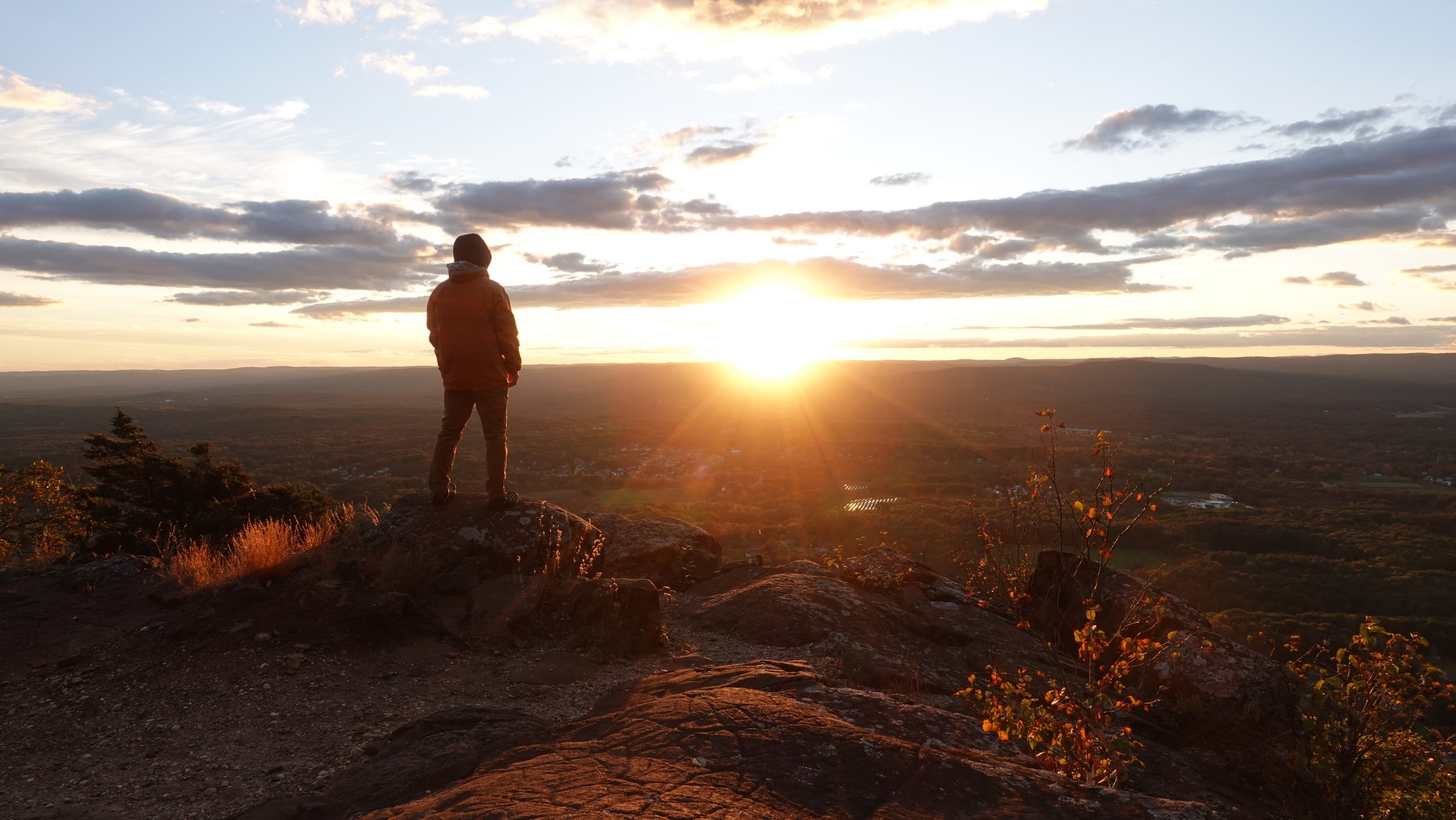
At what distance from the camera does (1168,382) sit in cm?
14738

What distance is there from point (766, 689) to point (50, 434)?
91.8 metres

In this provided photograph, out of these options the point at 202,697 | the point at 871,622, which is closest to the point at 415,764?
the point at 202,697

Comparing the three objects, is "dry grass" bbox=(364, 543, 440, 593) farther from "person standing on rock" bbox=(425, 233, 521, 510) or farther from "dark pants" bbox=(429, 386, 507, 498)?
"person standing on rock" bbox=(425, 233, 521, 510)

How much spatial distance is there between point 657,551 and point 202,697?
6.11 m

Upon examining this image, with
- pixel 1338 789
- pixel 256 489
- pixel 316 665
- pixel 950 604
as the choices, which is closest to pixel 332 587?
pixel 316 665

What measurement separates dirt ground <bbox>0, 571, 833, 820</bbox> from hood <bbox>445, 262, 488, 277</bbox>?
134 inches

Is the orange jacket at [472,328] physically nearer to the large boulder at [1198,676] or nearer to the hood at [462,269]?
the hood at [462,269]

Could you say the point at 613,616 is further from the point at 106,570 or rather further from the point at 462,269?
the point at 106,570

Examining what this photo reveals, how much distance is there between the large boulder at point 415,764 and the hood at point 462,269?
160 inches

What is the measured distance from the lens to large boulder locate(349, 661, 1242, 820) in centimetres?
335

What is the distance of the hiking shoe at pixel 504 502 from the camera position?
8148mm

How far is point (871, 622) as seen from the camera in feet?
28.9

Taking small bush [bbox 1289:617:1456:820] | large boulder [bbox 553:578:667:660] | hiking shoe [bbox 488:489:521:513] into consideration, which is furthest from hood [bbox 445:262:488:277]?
small bush [bbox 1289:617:1456:820]

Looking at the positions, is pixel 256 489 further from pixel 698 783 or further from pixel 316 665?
pixel 698 783
